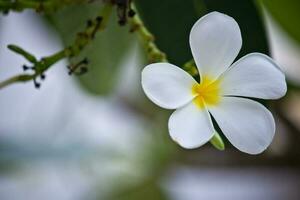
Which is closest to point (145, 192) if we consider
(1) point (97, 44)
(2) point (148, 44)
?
(1) point (97, 44)

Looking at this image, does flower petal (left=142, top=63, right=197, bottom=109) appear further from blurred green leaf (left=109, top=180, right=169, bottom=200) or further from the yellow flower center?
blurred green leaf (left=109, top=180, right=169, bottom=200)

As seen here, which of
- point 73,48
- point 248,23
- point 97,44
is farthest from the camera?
point 97,44

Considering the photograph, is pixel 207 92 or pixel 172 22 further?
pixel 172 22

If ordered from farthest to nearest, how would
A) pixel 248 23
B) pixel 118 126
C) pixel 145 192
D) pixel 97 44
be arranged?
pixel 118 126 → pixel 145 192 → pixel 97 44 → pixel 248 23

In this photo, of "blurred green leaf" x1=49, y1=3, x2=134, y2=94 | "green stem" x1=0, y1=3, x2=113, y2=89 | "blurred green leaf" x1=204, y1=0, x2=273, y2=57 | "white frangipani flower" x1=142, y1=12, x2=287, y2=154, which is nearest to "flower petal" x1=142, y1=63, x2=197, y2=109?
"white frangipani flower" x1=142, y1=12, x2=287, y2=154

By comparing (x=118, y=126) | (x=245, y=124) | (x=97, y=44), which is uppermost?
(x=245, y=124)

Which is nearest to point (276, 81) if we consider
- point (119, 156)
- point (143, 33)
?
point (143, 33)

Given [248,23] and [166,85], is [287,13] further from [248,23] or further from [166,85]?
[166,85]

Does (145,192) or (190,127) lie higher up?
(190,127)

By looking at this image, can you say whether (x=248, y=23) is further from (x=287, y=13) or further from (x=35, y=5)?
(x=35, y=5)
